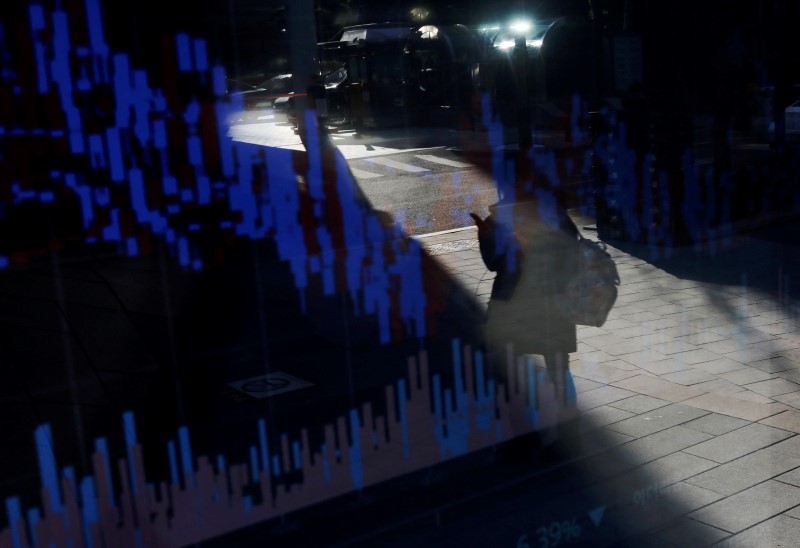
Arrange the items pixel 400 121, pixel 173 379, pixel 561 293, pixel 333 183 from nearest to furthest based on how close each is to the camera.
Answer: pixel 561 293
pixel 173 379
pixel 333 183
pixel 400 121

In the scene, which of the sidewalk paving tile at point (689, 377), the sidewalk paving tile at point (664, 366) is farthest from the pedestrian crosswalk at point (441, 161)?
the sidewalk paving tile at point (689, 377)

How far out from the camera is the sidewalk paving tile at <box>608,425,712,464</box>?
5387 mm

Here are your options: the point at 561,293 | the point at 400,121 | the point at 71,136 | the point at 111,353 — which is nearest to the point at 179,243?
the point at 71,136

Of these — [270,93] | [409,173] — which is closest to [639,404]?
[409,173]

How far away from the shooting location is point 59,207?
11.9 meters

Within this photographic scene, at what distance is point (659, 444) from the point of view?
5547 millimetres

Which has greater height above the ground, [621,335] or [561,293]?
[561,293]

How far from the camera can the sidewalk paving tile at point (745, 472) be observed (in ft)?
16.3

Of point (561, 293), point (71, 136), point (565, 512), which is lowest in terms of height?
point (565, 512)

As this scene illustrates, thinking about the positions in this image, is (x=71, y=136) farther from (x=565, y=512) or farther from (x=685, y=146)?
(x=685, y=146)

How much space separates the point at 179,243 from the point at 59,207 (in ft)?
5.36

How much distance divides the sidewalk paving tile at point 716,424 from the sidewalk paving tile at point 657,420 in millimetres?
61

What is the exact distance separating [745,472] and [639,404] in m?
1.16

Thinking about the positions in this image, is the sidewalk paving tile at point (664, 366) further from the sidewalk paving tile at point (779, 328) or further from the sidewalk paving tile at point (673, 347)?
the sidewalk paving tile at point (779, 328)
